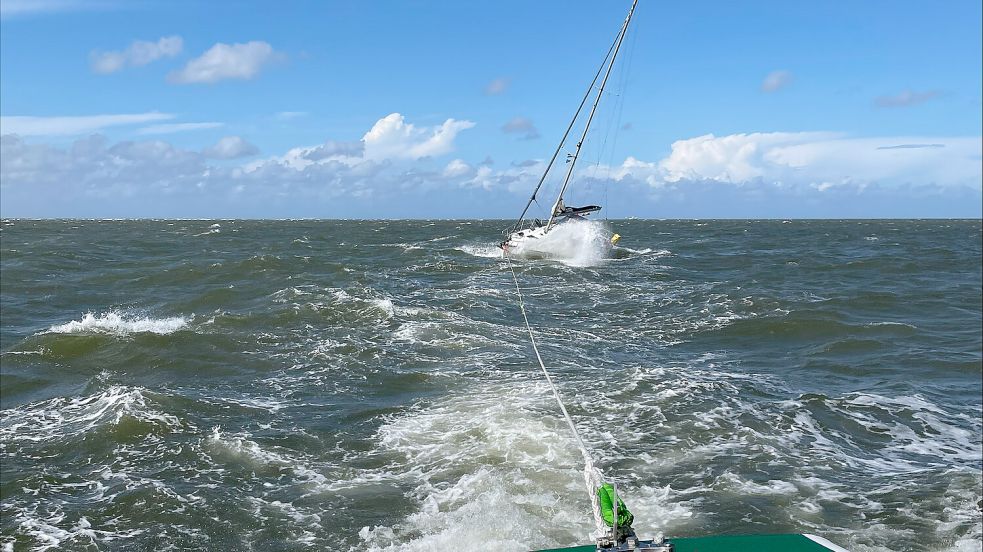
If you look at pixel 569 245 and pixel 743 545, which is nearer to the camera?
pixel 743 545

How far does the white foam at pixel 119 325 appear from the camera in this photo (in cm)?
1855

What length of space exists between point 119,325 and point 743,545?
741 inches

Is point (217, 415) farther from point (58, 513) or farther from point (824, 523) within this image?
point (824, 523)

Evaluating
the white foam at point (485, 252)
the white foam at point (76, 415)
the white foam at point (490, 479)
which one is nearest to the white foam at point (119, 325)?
the white foam at point (76, 415)

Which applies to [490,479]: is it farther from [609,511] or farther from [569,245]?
[569,245]

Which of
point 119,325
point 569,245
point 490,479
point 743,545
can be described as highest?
point 569,245

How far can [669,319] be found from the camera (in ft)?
69.1

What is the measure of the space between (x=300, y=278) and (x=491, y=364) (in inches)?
672

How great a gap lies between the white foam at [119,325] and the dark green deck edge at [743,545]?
54.6 feet

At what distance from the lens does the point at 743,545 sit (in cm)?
542

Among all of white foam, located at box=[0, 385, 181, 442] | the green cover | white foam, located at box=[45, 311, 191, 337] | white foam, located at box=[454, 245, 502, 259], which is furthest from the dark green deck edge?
white foam, located at box=[454, 245, 502, 259]

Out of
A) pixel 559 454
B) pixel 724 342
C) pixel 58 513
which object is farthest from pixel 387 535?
pixel 724 342

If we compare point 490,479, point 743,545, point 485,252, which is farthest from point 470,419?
point 485,252

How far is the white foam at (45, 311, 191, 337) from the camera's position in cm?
1855
